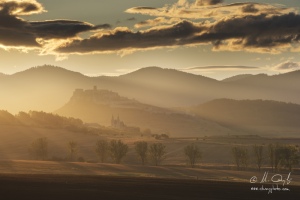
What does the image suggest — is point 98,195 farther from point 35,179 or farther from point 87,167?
point 87,167

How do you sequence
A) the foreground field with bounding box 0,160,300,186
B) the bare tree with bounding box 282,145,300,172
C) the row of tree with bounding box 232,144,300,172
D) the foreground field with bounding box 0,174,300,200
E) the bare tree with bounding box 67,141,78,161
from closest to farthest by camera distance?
1. the foreground field with bounding box 0,174,300,200
2. the foreground field with bounding box 0,160,300,186
3. the bare tree with bounding box 282,145,300,172
4. the row of tree with bounding box 232,144,300,172
5. the bare tree with bounding box 67,141,78,161

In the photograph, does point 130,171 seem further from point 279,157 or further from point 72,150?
point 72,150

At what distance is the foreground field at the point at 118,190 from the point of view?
69.0m

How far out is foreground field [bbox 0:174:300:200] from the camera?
69.0m

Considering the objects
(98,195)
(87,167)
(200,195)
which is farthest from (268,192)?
(87,167)

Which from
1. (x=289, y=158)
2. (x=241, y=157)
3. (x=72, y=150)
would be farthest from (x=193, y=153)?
(x=72, y=150)

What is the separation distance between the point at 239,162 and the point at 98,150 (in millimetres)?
51673

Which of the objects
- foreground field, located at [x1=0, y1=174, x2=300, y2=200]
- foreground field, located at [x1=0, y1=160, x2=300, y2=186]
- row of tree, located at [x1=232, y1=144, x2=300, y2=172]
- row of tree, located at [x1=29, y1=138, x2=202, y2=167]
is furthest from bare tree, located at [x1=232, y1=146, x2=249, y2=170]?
foreground field, located at [x1=0, y1=174, x2=300, y2=200]

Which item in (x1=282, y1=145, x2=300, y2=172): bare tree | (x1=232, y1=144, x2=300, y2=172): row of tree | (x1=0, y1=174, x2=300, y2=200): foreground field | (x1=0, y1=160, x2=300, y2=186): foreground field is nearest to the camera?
(x1=0, y1=174, x2=300, y2=200): foreground field

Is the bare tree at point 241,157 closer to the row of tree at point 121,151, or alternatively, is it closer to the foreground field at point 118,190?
the row of tree at point 121,151

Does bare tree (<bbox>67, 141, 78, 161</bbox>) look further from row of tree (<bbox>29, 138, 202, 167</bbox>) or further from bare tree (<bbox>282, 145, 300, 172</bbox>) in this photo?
bare tree (<bbox>282, 145, 300, 172</bbox>)

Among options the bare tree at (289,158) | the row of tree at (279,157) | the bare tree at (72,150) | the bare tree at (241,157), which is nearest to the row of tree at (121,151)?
the bare tree at (72,150)

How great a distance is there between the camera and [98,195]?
230 ft

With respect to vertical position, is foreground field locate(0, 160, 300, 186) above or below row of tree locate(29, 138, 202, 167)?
below
